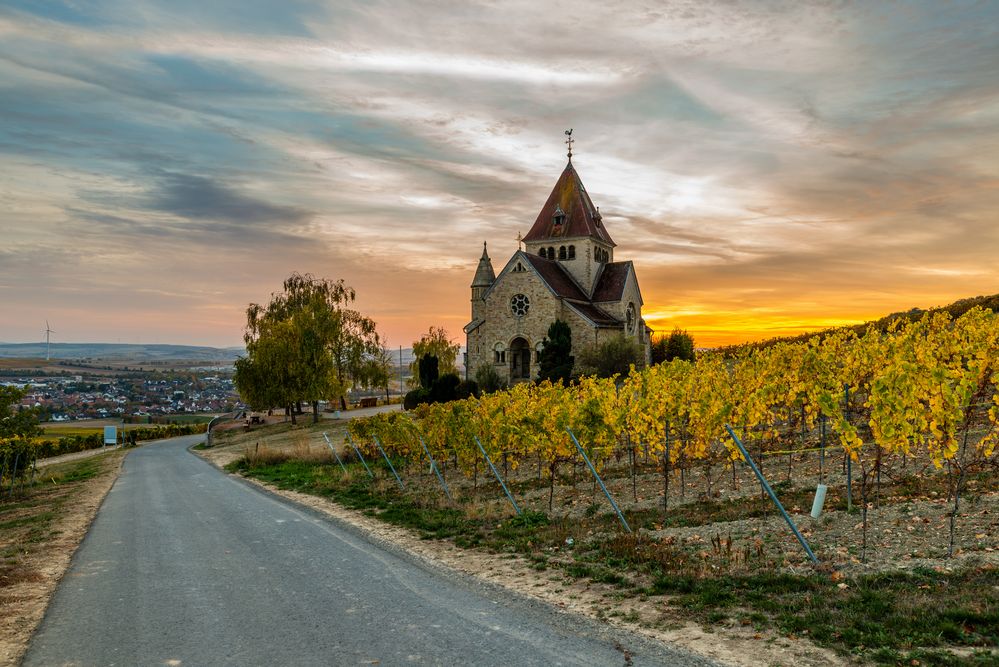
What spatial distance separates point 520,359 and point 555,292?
19.1ft

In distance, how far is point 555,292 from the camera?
51125mm

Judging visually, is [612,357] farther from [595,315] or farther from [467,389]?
[467,389]

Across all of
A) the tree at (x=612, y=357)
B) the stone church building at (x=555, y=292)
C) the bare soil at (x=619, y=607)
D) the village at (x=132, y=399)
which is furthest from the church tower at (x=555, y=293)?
the village at (x=132, y=399)

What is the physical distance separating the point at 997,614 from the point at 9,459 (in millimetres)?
A: 31024

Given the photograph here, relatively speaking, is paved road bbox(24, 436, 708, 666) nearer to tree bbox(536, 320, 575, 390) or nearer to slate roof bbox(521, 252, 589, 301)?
tree bbox(536, 320, 575, 390)

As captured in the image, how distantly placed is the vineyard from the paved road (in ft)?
16.3

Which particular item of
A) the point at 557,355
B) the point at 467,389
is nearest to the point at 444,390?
the point at 467,389

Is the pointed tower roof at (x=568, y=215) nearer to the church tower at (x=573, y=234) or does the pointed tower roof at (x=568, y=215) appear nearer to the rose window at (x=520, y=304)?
the church tower at (x=573, y=234)

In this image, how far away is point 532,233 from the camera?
6112 centimetres

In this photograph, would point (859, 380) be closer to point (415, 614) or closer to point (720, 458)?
point (720, 458)

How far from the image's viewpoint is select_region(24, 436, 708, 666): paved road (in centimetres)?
778

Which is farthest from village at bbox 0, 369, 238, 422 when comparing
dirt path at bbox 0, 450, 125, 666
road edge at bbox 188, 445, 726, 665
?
road edge at bbox 188, 445, 726, 665

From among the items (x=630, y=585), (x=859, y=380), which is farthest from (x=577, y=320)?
(x=630, y=585)

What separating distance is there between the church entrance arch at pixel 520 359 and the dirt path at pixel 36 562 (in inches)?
1261
